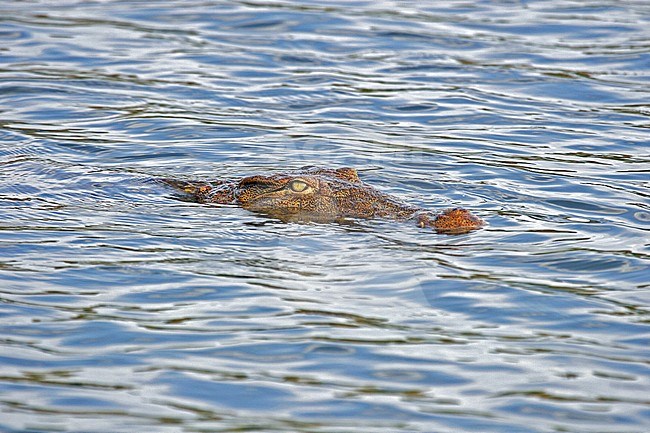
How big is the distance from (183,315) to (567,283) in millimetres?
2618

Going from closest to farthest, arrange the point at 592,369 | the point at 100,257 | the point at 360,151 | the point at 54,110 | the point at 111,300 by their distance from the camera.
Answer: the point at 592,369
the point at 111,300
the point at 100,257
the point at 360,151
the point at 54,110

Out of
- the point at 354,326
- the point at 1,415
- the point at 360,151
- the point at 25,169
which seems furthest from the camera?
the point at 360,151

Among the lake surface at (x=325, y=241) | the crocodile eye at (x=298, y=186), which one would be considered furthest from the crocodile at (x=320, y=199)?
the lake surface at (x=325, y=241)

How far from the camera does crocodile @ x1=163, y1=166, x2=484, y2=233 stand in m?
8.68

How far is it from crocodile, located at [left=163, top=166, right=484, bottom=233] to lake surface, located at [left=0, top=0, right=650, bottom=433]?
20cm

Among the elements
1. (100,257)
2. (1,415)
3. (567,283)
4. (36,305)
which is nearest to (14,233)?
(100,257)

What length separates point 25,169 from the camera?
1066 centimetres

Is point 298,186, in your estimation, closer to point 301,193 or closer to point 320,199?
point 301,193

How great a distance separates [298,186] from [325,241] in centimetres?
108

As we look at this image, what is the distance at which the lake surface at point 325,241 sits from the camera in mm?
5785

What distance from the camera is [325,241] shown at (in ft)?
→ 27.2

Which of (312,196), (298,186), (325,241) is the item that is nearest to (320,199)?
(312,196)

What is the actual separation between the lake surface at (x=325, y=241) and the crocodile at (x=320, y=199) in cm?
20

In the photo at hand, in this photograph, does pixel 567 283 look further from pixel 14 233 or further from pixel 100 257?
pixel 14 233
